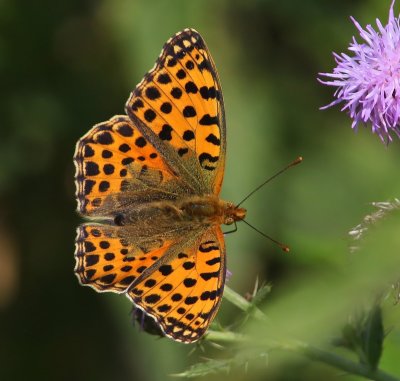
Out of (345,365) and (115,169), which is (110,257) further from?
(345,365)

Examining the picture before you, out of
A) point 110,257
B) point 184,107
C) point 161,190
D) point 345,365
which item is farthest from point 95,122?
point 345,365

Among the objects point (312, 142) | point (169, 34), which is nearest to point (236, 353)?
point (169, 34)

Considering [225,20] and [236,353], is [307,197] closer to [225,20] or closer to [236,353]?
[225,20]

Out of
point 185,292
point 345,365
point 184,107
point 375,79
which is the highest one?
point 375,79

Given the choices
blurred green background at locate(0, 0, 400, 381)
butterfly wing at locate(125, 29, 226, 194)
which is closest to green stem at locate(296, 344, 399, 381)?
butterfly wing at locate(125, 29, 226, 194)

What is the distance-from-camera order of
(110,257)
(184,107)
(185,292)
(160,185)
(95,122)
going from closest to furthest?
(185,292) → (110,257) → (184,107) → (160,185) → (95,122)

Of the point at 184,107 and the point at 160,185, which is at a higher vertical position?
the point at 184,107
